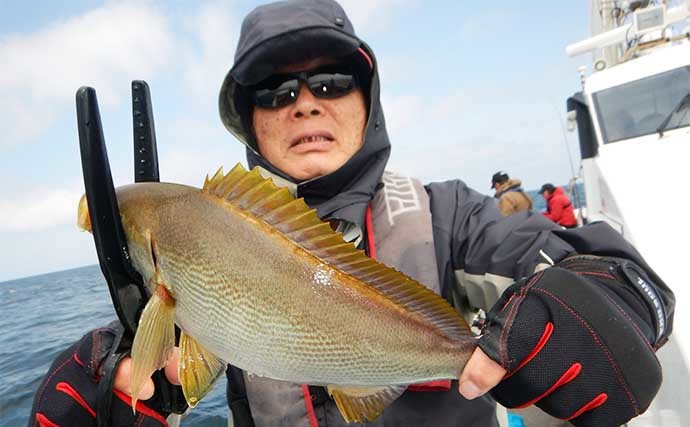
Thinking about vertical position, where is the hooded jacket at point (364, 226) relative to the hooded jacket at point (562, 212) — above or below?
above

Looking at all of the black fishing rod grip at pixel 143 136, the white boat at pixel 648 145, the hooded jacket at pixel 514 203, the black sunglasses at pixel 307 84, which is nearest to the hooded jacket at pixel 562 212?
the hooded jacket at pixel 514 203

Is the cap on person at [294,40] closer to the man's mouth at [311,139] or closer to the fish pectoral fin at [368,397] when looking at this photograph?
the man's mouth at [311,139]

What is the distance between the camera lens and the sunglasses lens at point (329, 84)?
278 centimetres

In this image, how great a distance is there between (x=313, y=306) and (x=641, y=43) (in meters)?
9.01

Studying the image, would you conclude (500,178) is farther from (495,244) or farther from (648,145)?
(495,244)

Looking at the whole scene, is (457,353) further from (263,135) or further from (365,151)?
(263,135)

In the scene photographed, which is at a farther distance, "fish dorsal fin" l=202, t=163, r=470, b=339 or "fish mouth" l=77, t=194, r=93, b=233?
"fish mouth" l=77, t=194, r=93, b=233

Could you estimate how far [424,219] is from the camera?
2641mm

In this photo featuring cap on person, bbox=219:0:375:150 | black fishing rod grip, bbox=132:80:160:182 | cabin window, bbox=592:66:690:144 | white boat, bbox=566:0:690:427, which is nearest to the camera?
black fishing rod grip, bbox=132:80:160:182

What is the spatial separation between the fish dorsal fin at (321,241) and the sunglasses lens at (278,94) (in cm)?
112

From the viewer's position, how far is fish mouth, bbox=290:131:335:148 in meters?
2.76

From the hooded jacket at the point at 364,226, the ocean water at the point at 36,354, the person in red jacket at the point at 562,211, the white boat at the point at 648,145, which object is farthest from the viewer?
the person in red jacket at the point at 562,211

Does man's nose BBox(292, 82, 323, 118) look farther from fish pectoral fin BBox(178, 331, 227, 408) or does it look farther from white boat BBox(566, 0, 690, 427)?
white boat BBox(566, 0, 690, 427)

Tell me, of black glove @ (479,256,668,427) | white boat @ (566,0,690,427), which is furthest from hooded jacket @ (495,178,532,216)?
black glove @ (479,256,668,427)
